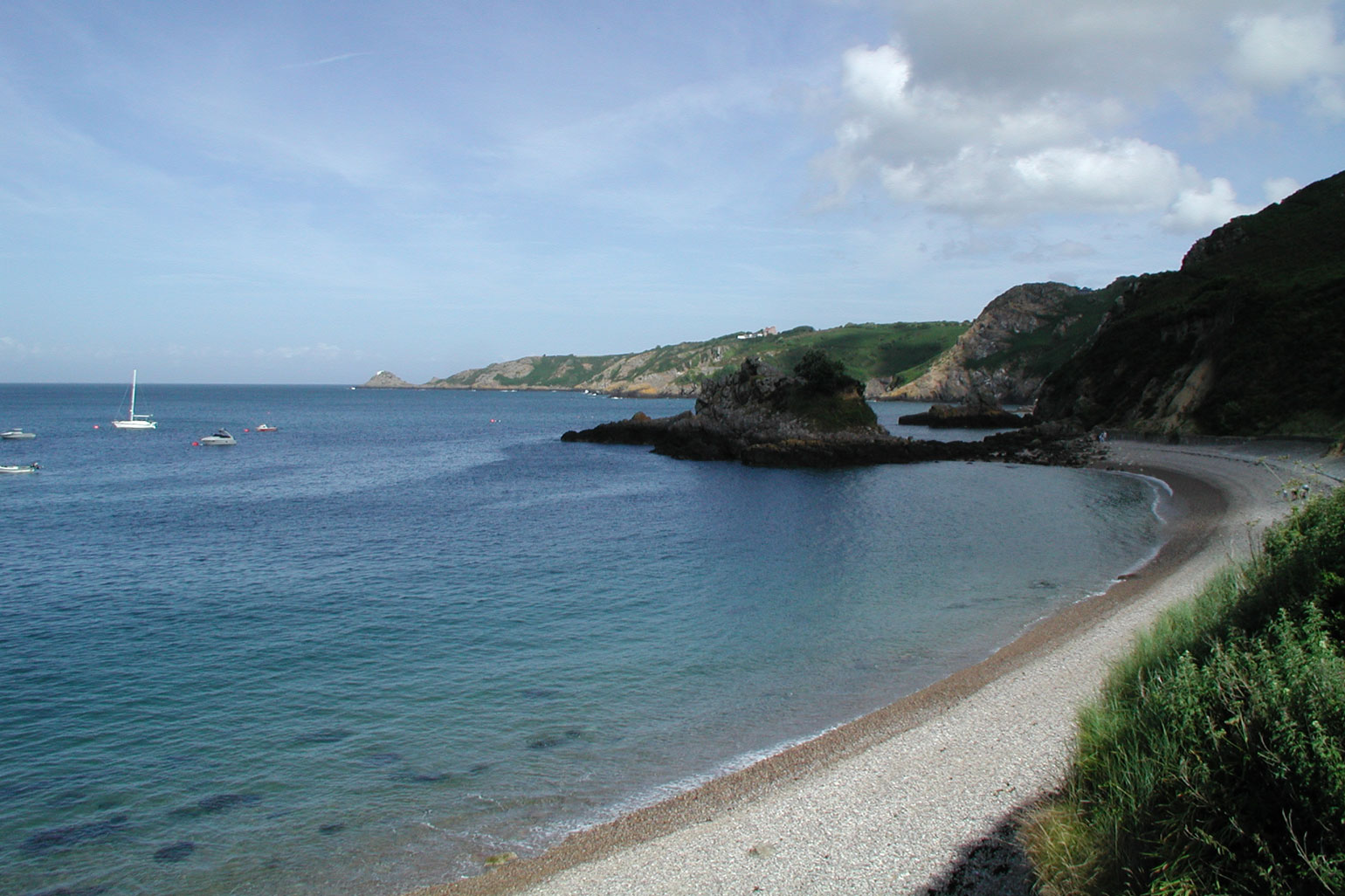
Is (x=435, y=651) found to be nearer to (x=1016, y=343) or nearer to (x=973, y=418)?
(x=973, y=418)

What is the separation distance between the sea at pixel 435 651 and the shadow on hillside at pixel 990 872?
412 centimetres

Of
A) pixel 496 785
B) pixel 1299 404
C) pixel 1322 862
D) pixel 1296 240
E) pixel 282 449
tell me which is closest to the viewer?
pixel 1322 862

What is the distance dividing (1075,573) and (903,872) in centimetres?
1839

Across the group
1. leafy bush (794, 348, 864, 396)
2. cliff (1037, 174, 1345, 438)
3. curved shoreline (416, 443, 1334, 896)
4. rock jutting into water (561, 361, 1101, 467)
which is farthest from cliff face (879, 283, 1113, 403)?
curved shoreline (416, 443, 1334, 896)

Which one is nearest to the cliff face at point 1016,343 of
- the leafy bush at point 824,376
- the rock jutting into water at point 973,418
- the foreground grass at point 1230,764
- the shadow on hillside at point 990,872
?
the rock jutting into water at point 973,418

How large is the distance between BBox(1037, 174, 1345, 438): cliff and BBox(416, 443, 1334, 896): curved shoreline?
132ft

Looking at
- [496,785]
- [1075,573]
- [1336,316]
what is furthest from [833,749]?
[1336,316]

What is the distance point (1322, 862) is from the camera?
483cm

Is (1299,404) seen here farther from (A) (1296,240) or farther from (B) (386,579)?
(B) (386,579)

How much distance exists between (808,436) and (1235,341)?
29.7 metres

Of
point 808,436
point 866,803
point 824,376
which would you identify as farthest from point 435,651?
point 824,376

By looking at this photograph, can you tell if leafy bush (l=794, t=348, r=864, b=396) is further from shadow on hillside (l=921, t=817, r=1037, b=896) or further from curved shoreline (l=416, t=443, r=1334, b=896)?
shadow on hillside (l=921, t=817, r=1037, b=896)

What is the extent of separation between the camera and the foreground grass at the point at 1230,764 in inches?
203

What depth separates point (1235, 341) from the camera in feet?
177
